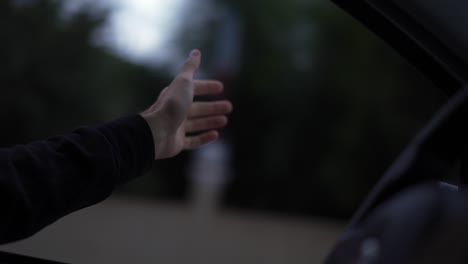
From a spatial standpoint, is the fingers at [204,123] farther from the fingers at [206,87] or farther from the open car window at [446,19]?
the open car window at [446,19]

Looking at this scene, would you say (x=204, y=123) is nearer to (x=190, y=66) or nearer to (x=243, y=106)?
(x=190, y=66)

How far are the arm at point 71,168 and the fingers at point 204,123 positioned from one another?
21 cm

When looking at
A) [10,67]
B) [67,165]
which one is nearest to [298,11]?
[10,67]

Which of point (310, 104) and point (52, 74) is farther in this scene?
point (310, 104)

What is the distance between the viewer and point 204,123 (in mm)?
1980

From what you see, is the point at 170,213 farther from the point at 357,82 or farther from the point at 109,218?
the point at 357,82

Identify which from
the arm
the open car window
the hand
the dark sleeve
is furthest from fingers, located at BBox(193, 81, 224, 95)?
the open car window

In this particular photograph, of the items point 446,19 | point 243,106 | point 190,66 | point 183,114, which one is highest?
point 446,19

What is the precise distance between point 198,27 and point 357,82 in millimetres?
1827

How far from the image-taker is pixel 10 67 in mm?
6879

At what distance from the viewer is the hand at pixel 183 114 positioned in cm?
173

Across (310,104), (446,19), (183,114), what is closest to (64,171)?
(183,114)

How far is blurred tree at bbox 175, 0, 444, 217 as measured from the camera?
699 cm

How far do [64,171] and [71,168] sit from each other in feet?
0.06
